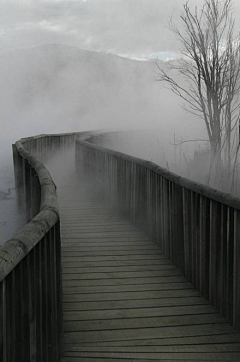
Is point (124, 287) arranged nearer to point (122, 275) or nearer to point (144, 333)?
point (122, 275)

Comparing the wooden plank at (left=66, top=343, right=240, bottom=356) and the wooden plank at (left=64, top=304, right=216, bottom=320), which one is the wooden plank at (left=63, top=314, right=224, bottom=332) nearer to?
the wooden plank at (left=64, top=304, right=216, bottom=320)

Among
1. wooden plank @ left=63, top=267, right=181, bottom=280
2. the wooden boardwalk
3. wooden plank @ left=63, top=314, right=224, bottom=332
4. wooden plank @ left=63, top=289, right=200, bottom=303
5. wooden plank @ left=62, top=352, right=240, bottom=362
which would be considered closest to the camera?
wooden plank @ left=62, top=352, right=240, bottom=362

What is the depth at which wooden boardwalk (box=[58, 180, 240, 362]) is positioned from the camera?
10.4 feet

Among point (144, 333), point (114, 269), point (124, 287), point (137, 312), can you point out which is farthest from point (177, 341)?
point (114, 269)

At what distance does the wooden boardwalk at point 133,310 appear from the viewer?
125 inches

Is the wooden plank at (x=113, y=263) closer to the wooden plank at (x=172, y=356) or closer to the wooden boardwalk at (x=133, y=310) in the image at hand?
the wooden boardwalk at (x=133, y=310)

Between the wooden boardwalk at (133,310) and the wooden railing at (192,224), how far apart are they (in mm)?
144

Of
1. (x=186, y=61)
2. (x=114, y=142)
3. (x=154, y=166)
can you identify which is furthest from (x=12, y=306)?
(x=114, y=142)

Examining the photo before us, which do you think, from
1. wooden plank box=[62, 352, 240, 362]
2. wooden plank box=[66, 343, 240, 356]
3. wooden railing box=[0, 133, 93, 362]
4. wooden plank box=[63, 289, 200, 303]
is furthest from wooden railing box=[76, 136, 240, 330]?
wooden railing box=[0, 133, 93, 362]

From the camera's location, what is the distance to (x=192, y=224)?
4.32 meters

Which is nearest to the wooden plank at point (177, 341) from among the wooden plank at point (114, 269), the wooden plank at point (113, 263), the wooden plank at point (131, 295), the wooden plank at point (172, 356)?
the wooden plank at point (172, 356)

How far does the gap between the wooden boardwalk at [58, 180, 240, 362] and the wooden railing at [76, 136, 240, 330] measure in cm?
14

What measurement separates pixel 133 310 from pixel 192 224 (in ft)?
3.08

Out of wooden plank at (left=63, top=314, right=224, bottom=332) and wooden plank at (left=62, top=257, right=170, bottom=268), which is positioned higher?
wooden plank at (left=62, top=257, right=170, bottom=268)
